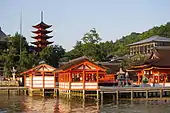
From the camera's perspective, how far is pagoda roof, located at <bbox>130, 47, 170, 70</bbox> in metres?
47.3

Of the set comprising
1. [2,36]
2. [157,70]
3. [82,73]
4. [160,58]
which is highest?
[2,36]

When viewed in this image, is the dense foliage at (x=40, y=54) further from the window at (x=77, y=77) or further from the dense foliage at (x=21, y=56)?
the window at (x=77, y=77)

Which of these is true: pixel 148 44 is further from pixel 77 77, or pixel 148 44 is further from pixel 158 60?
pixel 77 77

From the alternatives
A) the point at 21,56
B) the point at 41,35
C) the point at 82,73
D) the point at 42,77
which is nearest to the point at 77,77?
Answer: the point at 82,73

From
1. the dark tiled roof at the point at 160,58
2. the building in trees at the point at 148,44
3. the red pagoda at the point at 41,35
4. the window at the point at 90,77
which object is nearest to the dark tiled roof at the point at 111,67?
the dark tiled roof at the point at 160,58

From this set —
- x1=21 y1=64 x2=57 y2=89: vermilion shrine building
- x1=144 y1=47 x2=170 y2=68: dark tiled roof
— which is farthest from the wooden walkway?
x1=21 y1=64 x2=57 y2=89: vermilion shrine building

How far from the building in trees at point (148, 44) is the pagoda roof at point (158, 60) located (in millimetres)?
25352

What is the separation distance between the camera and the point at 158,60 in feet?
160

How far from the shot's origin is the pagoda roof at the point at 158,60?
47312 mm

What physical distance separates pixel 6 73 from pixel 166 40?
34.9 m

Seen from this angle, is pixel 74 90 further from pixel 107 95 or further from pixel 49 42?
pixel 49 42

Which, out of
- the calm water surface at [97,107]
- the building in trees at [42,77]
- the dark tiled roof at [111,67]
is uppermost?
the dark tiled roof at [111,67]

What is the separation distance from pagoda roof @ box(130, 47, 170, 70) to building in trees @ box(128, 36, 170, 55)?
83.2 ft

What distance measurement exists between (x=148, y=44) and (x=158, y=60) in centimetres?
3422
